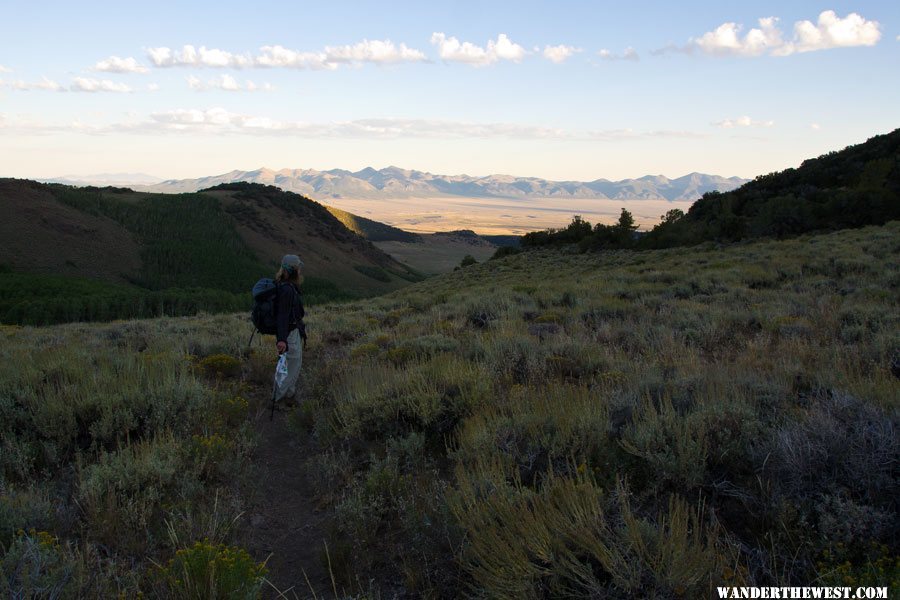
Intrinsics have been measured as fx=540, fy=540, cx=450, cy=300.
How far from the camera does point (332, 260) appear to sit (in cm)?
9438

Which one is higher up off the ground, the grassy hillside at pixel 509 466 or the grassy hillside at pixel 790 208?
the grassy hillside at pixel 790 208

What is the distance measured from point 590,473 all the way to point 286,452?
121 inches

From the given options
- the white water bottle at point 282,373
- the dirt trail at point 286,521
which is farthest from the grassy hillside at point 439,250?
the dirt trail at point 286,521

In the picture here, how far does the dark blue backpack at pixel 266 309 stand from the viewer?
615cm

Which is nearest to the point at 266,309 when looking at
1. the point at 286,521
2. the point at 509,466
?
the point at 286,521

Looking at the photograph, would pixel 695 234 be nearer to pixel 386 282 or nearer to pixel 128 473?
pixel 128 473

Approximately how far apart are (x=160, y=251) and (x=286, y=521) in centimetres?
7830

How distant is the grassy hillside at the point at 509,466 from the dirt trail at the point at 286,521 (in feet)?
0.42

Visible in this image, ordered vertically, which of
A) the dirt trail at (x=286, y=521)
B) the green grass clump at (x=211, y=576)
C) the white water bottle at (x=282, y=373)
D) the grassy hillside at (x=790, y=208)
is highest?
the grassy hillside at (x=790, y=208)

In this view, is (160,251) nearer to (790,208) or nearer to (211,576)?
(790,208)

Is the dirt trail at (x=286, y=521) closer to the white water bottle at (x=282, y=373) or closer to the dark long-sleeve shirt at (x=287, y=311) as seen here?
the white water bottle at (x=282, y=373)

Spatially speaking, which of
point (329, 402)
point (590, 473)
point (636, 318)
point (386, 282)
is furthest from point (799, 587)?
point (386, 282)

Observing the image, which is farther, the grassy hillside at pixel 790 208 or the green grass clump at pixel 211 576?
the grassy hillside at pixel 790 208

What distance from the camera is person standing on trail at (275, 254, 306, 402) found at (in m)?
6.14
